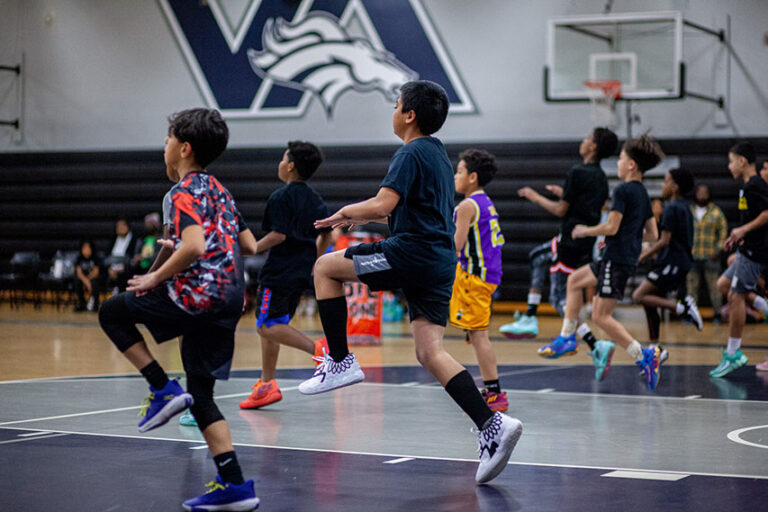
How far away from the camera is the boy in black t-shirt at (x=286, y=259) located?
19.9 ft

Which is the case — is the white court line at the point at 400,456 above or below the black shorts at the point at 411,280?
below

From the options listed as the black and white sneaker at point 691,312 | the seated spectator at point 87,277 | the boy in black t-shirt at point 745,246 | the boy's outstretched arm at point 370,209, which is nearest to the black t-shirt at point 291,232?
the boy's outstretched arm at point 370,209

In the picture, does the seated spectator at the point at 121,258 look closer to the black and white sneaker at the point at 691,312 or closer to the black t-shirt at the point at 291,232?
the black and white sneaker at the point at 691,312

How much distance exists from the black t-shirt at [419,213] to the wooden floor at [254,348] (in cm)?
447

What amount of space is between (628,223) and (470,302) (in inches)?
65.6

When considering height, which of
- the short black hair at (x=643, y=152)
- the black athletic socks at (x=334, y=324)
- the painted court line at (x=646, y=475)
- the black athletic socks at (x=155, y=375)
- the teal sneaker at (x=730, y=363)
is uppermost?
the short black hair at (x=643, y=152)

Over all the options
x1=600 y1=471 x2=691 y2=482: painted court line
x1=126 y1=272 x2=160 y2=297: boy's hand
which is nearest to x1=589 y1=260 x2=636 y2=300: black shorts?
x1=600 y1=471 x2=691 y2=482: painted court line

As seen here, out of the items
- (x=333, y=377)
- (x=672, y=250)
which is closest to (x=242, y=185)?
(x=672, y=250)

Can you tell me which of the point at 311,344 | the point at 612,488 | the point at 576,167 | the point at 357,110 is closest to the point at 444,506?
the point at 612,488

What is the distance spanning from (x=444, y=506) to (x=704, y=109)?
12.6m

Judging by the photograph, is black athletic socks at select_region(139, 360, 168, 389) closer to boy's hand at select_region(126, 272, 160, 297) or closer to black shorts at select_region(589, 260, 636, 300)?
boy's hand at select_region(126, 272, 160, 297)

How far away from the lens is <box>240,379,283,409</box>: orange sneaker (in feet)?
19.7

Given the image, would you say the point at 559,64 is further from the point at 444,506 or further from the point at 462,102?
the point at 444,506

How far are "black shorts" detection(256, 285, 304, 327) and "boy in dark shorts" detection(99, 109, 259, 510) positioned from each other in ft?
7.67
